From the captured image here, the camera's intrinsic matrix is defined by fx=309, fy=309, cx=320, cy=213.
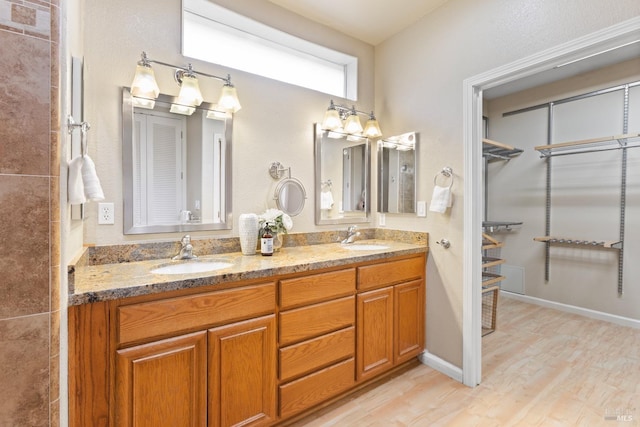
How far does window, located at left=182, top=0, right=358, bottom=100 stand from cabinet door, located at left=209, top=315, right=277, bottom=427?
171 centimetres

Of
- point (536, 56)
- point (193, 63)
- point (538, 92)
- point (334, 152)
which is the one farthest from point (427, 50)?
point (538, 92)

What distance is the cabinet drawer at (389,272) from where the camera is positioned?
192cm

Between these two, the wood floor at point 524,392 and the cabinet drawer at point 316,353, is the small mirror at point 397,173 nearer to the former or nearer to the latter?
the cabinet drawer at point 316,353

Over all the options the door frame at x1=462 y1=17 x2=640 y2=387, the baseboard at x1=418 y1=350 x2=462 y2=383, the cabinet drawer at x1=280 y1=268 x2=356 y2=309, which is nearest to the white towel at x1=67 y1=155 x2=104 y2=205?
the cabinet drawer at x1=280 y1=268 x2=356 y2=309

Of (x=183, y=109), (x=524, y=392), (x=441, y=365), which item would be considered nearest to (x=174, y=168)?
(x=183, y=109)

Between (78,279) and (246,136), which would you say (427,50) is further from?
(78,279)

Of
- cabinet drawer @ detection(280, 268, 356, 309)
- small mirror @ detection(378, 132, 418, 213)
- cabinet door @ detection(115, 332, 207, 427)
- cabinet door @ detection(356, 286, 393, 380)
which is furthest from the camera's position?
small mirror @ detection(378, 132, 418, 213)

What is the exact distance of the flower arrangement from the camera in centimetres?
199

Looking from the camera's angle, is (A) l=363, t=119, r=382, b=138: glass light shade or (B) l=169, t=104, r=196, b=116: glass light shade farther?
(A) l=363, t=119, r=382, b=138: glass light shade

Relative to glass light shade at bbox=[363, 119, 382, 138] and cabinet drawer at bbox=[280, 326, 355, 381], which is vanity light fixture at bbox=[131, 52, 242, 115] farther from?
cabinet drawer at bbox=[280, 326, 355, 381]

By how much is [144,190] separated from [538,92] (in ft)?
13.8

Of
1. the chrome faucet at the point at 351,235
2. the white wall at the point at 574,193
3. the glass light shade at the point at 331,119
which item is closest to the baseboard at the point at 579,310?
the white wall at the point at 574,193

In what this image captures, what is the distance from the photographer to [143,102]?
1.72m

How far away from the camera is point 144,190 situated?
5.70 feet
